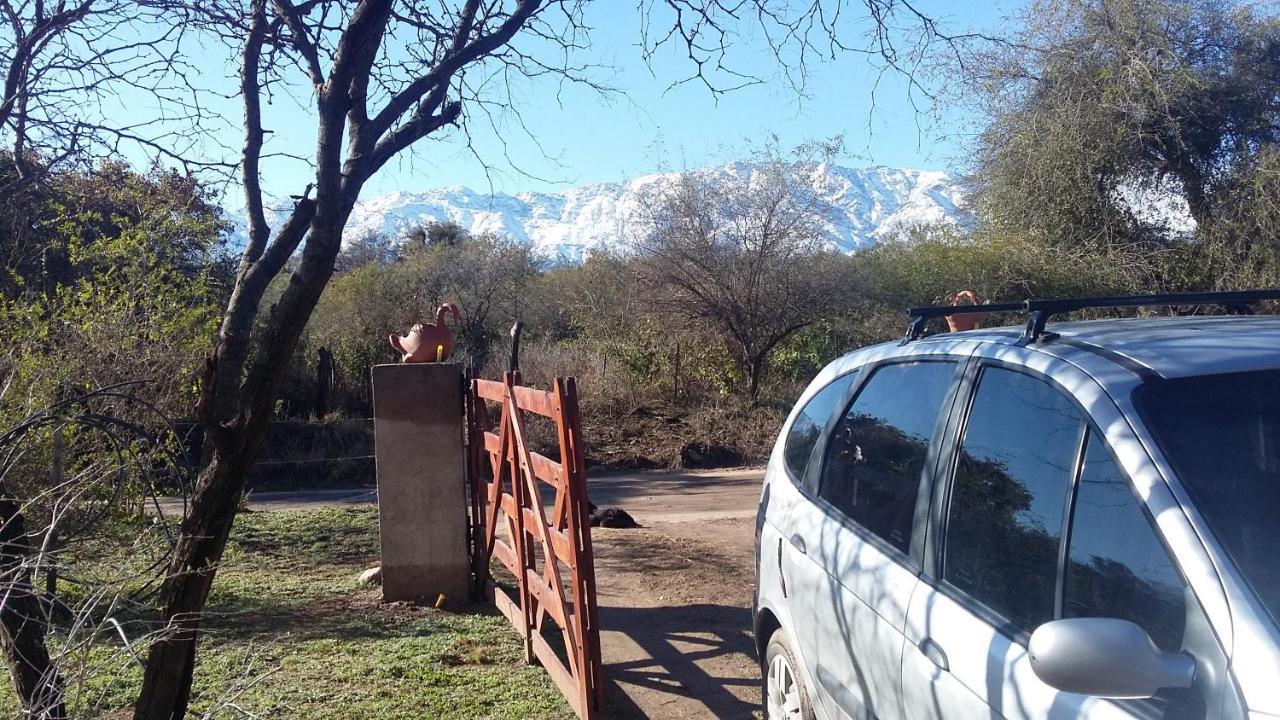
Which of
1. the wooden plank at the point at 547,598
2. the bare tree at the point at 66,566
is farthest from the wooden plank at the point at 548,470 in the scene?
the bare tree at the point at 66,566

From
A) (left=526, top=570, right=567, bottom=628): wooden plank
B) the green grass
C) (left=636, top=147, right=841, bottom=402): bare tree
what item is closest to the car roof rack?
(left=526, top=570, right=567, bottom=628): wooden plank

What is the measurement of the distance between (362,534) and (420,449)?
348 centimetres

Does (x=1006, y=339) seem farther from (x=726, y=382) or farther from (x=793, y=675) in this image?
(x=726, y=382)

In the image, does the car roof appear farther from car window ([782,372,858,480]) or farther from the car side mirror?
car window ([782,372,858,480])

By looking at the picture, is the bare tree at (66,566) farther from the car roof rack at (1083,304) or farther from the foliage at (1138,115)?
the foliage at (1138,115)

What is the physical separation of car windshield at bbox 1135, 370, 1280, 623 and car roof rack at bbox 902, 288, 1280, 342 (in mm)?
Result: 496

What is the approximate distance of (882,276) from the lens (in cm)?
1903

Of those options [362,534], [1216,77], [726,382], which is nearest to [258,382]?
[362,534]

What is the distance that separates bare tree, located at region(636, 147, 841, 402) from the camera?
1878cm

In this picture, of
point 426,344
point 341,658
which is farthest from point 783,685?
point 426,344

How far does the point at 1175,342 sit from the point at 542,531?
3522mm

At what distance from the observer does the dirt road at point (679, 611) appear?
5.58 metres

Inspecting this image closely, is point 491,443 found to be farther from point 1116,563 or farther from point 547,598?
point 1116,563

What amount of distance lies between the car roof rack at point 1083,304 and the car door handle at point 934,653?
2.84 ft
